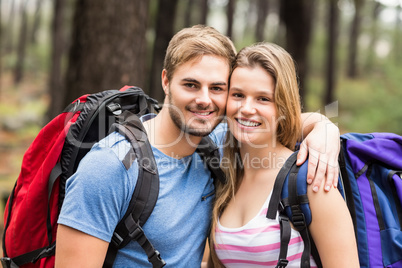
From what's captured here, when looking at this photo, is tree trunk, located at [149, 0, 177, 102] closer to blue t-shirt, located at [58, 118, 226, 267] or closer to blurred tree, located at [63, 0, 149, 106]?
blurred tree, located at [63, 0, 149, 106]

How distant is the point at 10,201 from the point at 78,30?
228 cm

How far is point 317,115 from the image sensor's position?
293 cm

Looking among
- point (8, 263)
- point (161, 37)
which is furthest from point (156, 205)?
point (161, 37)

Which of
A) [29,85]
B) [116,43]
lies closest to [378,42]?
[29,85]

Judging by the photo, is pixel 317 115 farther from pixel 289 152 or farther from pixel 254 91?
pixel 254 91

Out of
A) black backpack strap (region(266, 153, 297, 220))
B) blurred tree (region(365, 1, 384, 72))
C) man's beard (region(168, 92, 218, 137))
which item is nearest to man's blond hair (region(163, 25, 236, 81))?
man's beard (region(168, 92, 218, 137))

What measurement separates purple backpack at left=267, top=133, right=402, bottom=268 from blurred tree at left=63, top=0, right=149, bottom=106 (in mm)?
2465

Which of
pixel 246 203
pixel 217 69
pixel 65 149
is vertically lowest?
pixel 246 203

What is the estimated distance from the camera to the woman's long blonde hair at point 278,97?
2.58 m

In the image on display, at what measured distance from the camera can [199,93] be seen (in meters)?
2.70

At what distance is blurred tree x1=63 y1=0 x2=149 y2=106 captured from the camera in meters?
4.18

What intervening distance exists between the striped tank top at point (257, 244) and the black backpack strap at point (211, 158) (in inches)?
17.5

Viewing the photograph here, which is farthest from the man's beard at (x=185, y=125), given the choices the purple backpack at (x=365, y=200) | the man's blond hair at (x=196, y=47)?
the purple backpack at (x=365, y=200)

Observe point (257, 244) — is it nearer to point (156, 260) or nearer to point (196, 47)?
point (156, 260)
